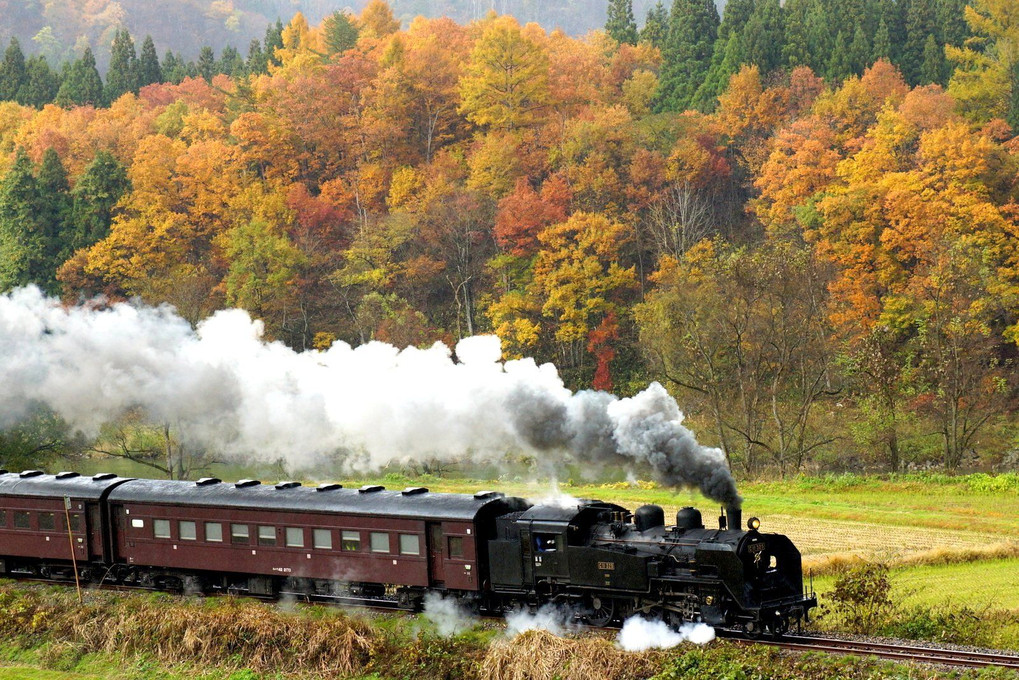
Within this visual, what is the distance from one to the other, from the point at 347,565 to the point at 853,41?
73182 millimetres

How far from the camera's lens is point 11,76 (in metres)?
118

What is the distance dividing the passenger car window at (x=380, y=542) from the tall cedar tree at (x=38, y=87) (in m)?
97.0

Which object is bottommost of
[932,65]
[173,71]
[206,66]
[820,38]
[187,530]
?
[187,530]

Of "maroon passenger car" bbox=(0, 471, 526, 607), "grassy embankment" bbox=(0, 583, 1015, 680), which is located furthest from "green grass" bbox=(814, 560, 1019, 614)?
"maroon passenger car" bbox=(0, 471, 526, 607)

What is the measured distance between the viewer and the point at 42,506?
35906mm

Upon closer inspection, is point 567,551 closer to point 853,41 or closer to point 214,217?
point 214,217

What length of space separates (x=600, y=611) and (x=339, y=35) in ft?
298

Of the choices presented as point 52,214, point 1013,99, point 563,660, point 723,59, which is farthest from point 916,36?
point 563,660

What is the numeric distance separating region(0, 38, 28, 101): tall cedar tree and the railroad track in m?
108

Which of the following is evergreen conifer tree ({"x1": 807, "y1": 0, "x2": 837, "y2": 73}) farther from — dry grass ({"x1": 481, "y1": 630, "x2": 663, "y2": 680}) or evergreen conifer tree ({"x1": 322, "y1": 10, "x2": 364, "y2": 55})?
dry grass ({"x1": 481, "y1": 630, "x2": 663, "y2": 680})

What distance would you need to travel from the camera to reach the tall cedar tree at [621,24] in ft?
367

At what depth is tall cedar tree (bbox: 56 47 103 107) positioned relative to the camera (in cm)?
11506

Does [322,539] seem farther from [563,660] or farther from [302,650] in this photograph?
[563,660]

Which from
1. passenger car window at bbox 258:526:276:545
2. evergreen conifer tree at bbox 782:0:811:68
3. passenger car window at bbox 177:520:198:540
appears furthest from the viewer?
evergreen conifer tree at bbox 782:0:811:68
